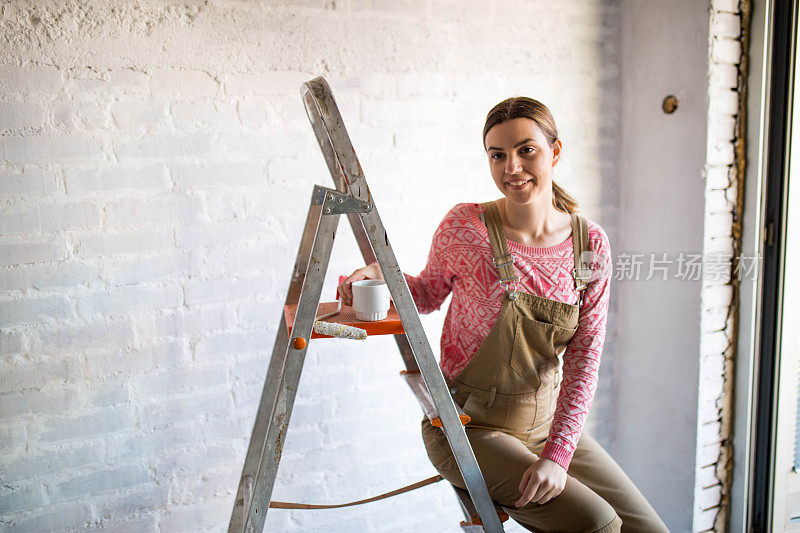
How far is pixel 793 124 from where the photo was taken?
1.74 m

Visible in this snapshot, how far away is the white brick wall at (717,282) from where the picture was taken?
70.1 inches

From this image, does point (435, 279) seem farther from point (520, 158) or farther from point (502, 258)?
point (520, 158)

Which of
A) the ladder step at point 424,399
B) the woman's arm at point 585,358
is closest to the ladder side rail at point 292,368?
the ladder step at point 424,399

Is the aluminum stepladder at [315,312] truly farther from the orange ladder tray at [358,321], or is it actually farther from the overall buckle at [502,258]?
the overall buckle at [502,258]

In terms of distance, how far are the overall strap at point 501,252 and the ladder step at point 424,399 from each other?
275 mm

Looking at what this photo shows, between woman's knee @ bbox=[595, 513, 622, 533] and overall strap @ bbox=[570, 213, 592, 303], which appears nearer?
woman's knee @ bbox=[595, 513, 622, 533]

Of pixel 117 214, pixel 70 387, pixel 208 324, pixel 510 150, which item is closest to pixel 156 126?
pixel 117 214

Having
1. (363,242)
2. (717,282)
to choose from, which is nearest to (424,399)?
(363,242)

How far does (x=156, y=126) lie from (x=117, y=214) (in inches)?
9.5

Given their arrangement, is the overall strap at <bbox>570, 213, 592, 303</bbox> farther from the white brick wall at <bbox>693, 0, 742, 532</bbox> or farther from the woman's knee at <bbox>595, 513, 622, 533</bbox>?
the white brick wall at <bbox>693, 0, 742, 532</bbox>

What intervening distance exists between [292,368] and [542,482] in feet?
1.73

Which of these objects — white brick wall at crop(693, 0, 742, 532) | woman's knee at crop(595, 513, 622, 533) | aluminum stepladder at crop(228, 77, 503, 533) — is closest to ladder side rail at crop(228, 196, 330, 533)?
aluminum stepladder at crop(228, 77, 503, 533)

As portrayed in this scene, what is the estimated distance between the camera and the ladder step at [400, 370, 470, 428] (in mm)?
1180

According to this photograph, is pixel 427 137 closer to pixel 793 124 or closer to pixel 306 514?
pixel 793 124
